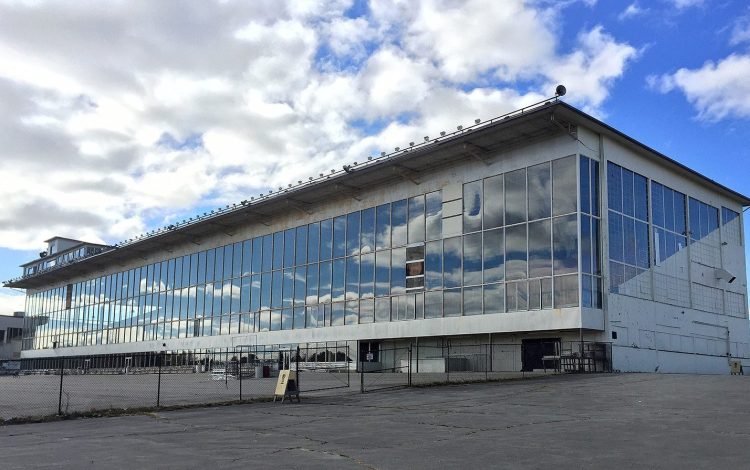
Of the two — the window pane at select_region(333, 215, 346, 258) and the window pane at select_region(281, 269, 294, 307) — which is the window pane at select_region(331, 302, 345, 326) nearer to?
the window pane at select_region(333, 215, 346, 258)

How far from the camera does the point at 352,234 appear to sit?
160ft

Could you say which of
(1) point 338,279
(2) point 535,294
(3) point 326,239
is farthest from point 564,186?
(3) point 326,239

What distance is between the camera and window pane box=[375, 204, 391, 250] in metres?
46.0

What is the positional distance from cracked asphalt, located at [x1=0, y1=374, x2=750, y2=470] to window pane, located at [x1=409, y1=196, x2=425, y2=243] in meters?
22.9

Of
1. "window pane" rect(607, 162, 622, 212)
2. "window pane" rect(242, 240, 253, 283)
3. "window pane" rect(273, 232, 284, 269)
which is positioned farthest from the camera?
"window pane" rect(242, 240, 253, 283)

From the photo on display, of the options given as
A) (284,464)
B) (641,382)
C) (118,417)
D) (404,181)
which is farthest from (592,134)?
(284,464)

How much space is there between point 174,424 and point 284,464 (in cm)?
717

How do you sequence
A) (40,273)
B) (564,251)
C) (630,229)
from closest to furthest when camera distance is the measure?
(564,251) < (630,229) < (40,273)

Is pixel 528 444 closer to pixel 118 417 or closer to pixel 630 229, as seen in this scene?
pixel 118 417

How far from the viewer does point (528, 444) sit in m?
11.2

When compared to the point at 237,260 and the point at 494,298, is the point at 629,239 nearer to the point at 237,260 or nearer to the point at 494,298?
the point at 494,298

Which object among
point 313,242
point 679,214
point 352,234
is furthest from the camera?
point 313,242

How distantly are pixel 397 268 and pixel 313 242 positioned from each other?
31.0 ft

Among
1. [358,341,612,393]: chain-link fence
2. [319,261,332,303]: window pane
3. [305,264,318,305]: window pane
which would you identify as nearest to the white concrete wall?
[358,341,612,393]: chain-link fence
